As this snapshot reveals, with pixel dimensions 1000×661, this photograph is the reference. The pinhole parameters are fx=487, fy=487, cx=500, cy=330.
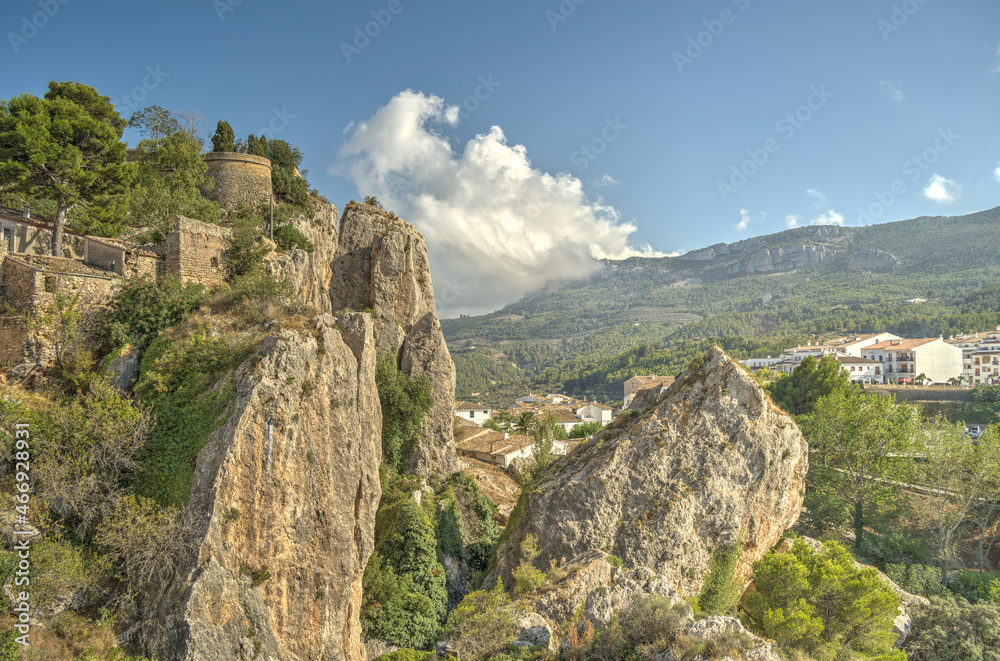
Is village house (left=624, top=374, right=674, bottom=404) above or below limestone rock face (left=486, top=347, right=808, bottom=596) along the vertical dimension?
below

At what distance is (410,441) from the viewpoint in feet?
81.1

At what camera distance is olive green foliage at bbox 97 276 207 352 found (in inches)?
648

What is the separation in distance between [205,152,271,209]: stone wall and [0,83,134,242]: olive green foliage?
7.75m

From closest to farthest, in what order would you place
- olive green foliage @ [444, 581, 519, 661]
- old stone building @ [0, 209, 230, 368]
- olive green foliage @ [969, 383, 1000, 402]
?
olive green foliage @ [444, 581, 519, 661]
old stone building @ [0, 209, 230, 368]
olive green foliage @ [969, 383, 1000, 402]

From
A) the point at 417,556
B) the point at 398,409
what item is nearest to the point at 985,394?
the point at 398,409

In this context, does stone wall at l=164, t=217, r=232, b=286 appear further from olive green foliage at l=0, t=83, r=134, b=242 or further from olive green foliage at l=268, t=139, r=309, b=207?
olive green foliage at l=268, t=139, r=309, b=207

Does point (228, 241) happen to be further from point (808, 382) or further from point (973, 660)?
point (808, 382)

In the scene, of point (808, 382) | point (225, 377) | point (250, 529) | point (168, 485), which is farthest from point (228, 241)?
point (808, 382)

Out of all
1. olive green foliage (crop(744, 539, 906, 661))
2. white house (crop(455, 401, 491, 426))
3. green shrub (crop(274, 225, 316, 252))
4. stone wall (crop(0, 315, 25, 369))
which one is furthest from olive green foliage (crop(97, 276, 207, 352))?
white house (crop(455, 401, 491, 426))

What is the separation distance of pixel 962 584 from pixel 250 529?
33.1m

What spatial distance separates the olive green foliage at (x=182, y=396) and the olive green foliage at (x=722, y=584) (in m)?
18.1

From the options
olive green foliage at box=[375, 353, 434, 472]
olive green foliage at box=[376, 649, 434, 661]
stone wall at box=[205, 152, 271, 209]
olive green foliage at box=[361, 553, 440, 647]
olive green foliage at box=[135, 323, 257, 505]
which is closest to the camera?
olive green foliage at box=[376, 649, 434, 661]

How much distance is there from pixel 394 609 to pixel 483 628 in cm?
1057

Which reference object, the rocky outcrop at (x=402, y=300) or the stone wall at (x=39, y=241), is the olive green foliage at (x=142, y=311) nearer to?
the stone wall at (x=39, y=241)
